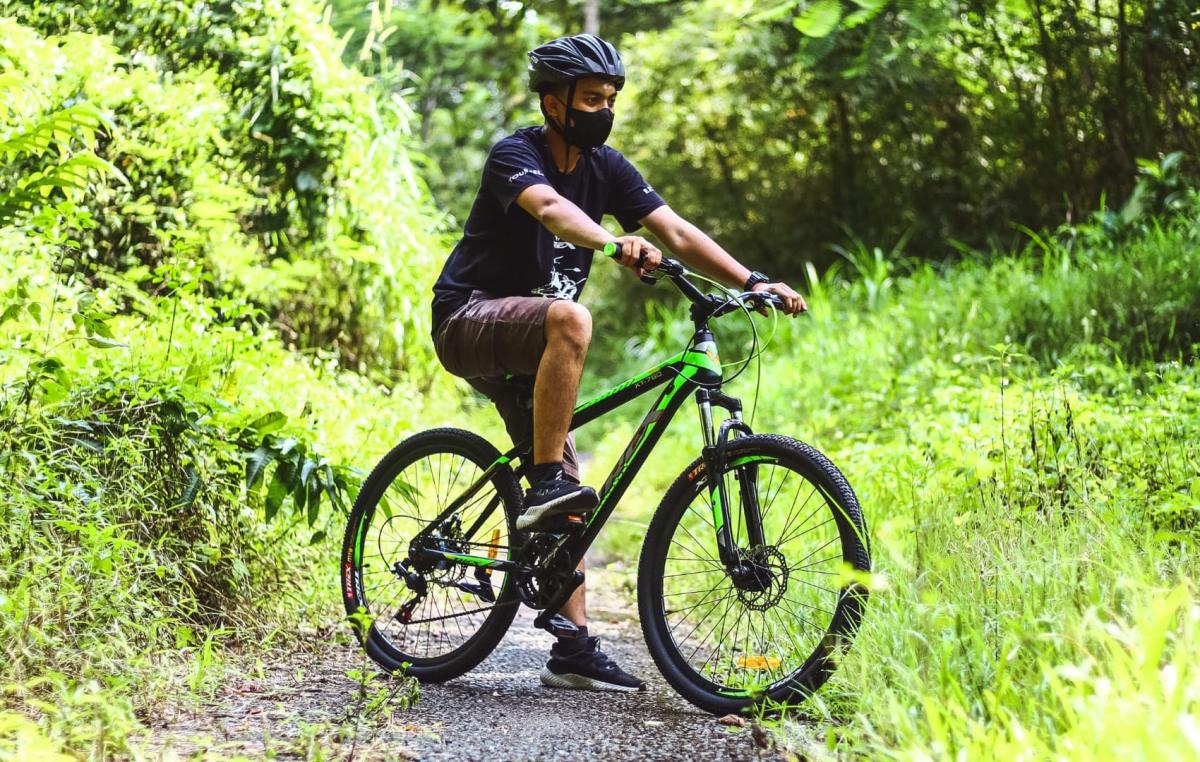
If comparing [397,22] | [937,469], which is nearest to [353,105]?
[937,469]

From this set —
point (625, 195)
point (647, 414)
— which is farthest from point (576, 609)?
point (625, 195)

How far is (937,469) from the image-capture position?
13.9 feet

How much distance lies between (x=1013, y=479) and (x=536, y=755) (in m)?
2.14

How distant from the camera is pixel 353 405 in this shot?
18.6ft

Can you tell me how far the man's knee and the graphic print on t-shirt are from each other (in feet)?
1.21

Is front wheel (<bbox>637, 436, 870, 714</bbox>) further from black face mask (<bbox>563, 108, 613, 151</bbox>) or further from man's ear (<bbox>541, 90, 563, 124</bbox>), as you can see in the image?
man's ear (<bbox>541, 90, 563, 124</bbox>)

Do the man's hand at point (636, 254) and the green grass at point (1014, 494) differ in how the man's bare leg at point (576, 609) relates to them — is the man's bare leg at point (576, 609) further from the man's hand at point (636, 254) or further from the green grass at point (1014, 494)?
the man's hand at point (636, 254)

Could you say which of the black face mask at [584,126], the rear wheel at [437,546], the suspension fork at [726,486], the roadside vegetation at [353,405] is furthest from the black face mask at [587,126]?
the roadside vegetation at [353,405]

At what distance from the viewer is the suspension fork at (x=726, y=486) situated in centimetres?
317

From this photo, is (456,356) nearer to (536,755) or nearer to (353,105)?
(536,755)

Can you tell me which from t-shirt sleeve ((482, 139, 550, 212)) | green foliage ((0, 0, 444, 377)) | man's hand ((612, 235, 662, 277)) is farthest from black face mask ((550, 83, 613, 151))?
green foliage ((0, 0, 444, 377))

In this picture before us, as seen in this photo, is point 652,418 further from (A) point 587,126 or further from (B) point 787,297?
(A) point 587,126

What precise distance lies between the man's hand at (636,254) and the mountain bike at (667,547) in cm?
13

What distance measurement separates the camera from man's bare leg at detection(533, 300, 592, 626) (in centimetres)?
329
